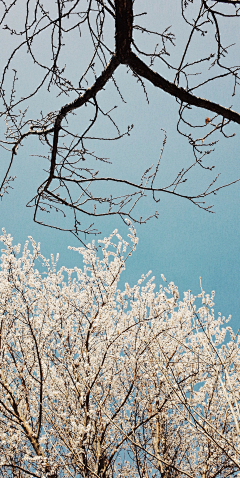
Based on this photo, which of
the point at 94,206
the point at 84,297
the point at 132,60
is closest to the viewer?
the point at 132,60

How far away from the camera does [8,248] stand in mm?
4730

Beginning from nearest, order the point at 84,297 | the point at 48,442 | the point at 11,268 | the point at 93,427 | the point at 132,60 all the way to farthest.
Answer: the point at 132,60
the point at 93,427
the point at 48,442
the point at 11,268
the point at 84,297

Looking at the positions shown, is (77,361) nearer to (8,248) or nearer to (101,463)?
(101,463)

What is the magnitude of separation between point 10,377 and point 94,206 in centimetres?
411

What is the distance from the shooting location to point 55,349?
490 centimetres

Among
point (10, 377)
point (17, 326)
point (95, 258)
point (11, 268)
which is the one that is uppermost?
point (95, 258)

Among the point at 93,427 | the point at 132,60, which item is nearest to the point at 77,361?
the point at 93,427

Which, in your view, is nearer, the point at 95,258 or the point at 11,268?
the point at 11,268

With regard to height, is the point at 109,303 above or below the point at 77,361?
above

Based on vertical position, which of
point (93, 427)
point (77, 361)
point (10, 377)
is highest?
point (77, 361)

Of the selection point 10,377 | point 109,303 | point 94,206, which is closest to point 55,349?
point 10,377

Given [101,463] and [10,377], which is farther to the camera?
[10,377]

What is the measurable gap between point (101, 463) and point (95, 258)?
3.28m

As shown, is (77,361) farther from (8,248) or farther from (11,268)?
(8,248)
